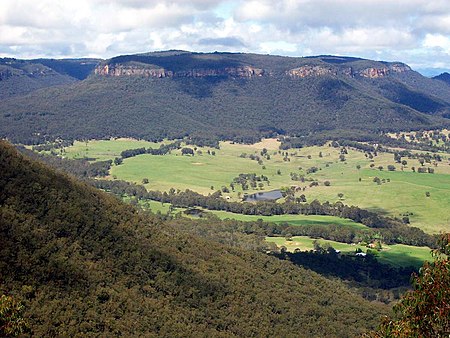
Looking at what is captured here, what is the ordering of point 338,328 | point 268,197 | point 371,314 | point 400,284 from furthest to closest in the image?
point 268,197, point 400,284, point 371,314, point 338,328

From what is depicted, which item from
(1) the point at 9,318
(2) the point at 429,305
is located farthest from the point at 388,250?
(1) the point at 9,318

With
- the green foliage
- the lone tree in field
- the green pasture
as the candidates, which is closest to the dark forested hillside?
the green foliage

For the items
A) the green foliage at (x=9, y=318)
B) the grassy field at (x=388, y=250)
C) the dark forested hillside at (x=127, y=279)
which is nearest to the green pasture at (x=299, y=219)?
the grassy field at (x=388, y=250)

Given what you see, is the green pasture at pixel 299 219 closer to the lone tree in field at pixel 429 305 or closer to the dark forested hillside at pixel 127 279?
the dark forested hillside at pixel 127 279

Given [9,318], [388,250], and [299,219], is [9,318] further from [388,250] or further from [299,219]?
[299,219]

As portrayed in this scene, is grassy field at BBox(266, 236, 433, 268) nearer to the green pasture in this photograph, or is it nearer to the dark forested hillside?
the green pasture

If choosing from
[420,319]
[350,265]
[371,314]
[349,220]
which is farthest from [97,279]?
[349,220]

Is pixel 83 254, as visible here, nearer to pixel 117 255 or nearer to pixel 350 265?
pixel 117 255
